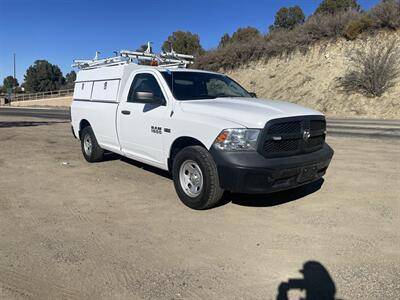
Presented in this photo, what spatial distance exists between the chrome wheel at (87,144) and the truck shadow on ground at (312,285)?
6023 mm

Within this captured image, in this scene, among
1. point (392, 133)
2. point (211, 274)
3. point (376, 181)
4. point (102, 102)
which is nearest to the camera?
point (211, 274)

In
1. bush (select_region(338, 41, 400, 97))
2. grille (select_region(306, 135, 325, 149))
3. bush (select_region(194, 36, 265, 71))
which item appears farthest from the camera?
bush (select_region(194, 36, 265, 71))

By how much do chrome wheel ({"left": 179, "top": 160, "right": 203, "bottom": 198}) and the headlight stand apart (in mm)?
522

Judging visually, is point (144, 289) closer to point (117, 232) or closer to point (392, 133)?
point (117, 232)

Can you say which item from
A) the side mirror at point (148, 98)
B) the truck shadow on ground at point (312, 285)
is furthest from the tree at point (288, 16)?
the truck shadow on ground at point (312, 285)

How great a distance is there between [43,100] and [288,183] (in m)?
67.3

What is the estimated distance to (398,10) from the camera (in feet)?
95.2

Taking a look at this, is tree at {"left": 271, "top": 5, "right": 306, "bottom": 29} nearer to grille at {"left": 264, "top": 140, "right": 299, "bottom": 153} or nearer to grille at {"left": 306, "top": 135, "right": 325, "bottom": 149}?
grille at {"left": 306, "top": 135, "right": 325, "bottom": 149}

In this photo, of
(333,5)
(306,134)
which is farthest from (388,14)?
(306,134)

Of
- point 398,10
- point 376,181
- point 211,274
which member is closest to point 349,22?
point 398,10

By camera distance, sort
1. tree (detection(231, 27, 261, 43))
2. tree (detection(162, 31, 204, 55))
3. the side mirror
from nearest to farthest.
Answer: the side mirror → tree (detection(231, 27, 261, 43)) → tree (detection(162, 31, 204, 55))

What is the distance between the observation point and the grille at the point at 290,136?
17.2 ft

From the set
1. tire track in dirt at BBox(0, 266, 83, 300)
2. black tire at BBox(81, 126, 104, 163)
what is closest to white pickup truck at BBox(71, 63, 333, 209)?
black tire at BBox(81, 126, 104, 163)

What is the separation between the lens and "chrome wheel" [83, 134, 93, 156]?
8977 mm
